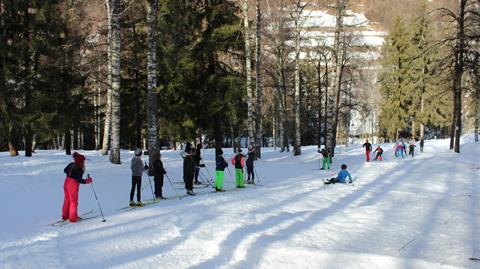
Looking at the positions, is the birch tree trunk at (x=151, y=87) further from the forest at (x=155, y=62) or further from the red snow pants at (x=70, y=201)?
the red snow pants at (x=70, y=201)

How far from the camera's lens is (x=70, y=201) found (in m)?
8.98

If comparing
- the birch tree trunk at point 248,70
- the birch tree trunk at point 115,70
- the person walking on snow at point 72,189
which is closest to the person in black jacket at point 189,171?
the person walking on snow at point 72,189

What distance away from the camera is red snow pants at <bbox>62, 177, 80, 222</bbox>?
8.98 metres

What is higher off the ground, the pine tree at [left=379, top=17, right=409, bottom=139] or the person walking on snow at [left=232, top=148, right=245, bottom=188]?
the pine tree at [left=379, top=17, right=409, bottom=139]

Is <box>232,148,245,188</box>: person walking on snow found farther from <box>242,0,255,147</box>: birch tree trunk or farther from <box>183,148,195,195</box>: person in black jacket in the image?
<box>242,0,255,147</box>: birch tree trunk

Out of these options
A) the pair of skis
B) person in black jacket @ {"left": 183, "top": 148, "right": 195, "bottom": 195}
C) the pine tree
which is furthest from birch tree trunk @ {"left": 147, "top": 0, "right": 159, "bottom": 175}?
the pine tree

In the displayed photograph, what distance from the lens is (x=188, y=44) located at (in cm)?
2492

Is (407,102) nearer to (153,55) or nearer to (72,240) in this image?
(153,55)

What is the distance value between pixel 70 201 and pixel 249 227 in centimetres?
388

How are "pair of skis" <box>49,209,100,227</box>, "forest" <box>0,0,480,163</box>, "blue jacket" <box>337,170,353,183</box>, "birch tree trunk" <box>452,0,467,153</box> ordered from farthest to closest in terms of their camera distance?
"birch tree trunk" <box>452,0,467,153</box> < "forest" <box>0,0,480,163</box> < "blue jacket" <box>337,170,353,183</box> < "pair of skis" <box>49,209,100,227</box>

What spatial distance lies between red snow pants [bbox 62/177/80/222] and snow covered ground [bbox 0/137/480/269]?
27 cm

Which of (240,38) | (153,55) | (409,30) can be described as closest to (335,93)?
(240,38)

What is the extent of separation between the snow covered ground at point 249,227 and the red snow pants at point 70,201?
0.27m

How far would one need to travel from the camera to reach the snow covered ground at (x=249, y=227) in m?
6.61
